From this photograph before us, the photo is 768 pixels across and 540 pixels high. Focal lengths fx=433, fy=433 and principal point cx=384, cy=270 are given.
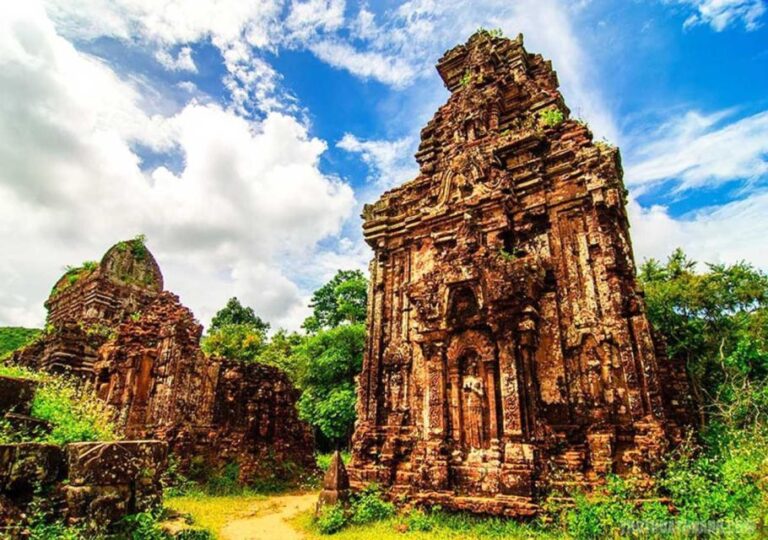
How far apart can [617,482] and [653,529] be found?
1.06 metres

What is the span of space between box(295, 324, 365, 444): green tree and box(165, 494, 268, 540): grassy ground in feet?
32.5

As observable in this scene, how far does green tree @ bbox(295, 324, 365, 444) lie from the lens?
22.4 m

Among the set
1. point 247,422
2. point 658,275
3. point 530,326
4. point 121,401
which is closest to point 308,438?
point 247,422

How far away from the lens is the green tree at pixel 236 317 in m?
43.2

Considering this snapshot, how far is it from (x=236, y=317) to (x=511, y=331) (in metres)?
39.8

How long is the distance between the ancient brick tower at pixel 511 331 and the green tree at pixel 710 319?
2.31 metres

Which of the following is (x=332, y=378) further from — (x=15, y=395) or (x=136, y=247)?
(x=15, y=395)

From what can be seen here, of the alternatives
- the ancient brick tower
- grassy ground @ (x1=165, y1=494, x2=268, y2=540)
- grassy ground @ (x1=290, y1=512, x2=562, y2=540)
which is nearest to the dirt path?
grassy ground @ (x1=165, y1=494, x2=268, y2=540)

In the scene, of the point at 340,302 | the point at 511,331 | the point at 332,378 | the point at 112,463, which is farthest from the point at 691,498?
the point at 340,302

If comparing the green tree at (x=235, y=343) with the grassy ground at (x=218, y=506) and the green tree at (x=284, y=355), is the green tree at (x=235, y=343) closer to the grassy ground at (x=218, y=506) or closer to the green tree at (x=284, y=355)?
the green tree at (x=284, y=355)

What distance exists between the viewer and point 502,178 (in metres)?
10.2

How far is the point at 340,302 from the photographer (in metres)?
31.1

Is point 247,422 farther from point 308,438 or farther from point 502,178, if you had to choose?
point 502,178

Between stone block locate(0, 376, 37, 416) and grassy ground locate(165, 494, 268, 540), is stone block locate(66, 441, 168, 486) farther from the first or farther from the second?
grassy ground locate(165, 494, 268, 540)
